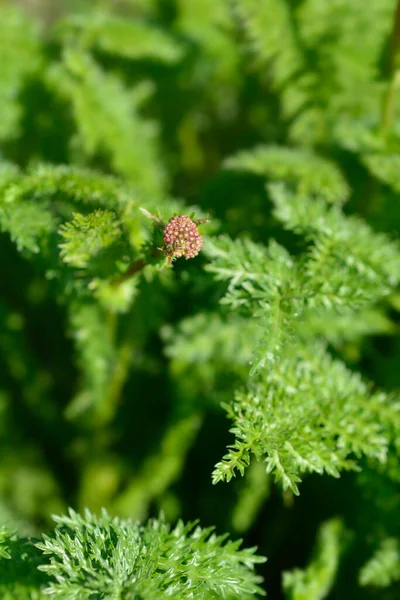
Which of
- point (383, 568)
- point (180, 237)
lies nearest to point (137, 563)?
point (180, 237)

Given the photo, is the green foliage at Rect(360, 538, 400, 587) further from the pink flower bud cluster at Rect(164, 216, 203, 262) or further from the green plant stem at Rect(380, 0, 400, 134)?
the green plant stem at Rect(380, 0, 400, 134)

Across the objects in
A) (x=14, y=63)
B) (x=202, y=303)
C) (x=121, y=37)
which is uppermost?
(x=14, y=63)

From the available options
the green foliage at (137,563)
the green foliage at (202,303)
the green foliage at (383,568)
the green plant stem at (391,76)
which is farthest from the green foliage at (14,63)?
the green foliage at (383,568)

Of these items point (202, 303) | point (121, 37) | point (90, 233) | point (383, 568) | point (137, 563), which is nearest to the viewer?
point (137, 563)

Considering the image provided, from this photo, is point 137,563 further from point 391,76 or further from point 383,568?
point 391,76

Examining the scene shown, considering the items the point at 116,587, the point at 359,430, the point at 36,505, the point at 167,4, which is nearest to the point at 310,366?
the point at 359,430

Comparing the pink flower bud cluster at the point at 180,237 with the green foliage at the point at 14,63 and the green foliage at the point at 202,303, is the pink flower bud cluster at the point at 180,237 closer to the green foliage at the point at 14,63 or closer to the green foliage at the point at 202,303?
the green foliage at the point at 202,303

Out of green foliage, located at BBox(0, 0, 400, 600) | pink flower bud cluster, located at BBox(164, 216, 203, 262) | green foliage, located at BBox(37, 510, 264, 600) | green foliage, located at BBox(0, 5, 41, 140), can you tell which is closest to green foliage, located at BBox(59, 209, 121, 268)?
green foliage, located at BBox(0, 0, 400, 600)
